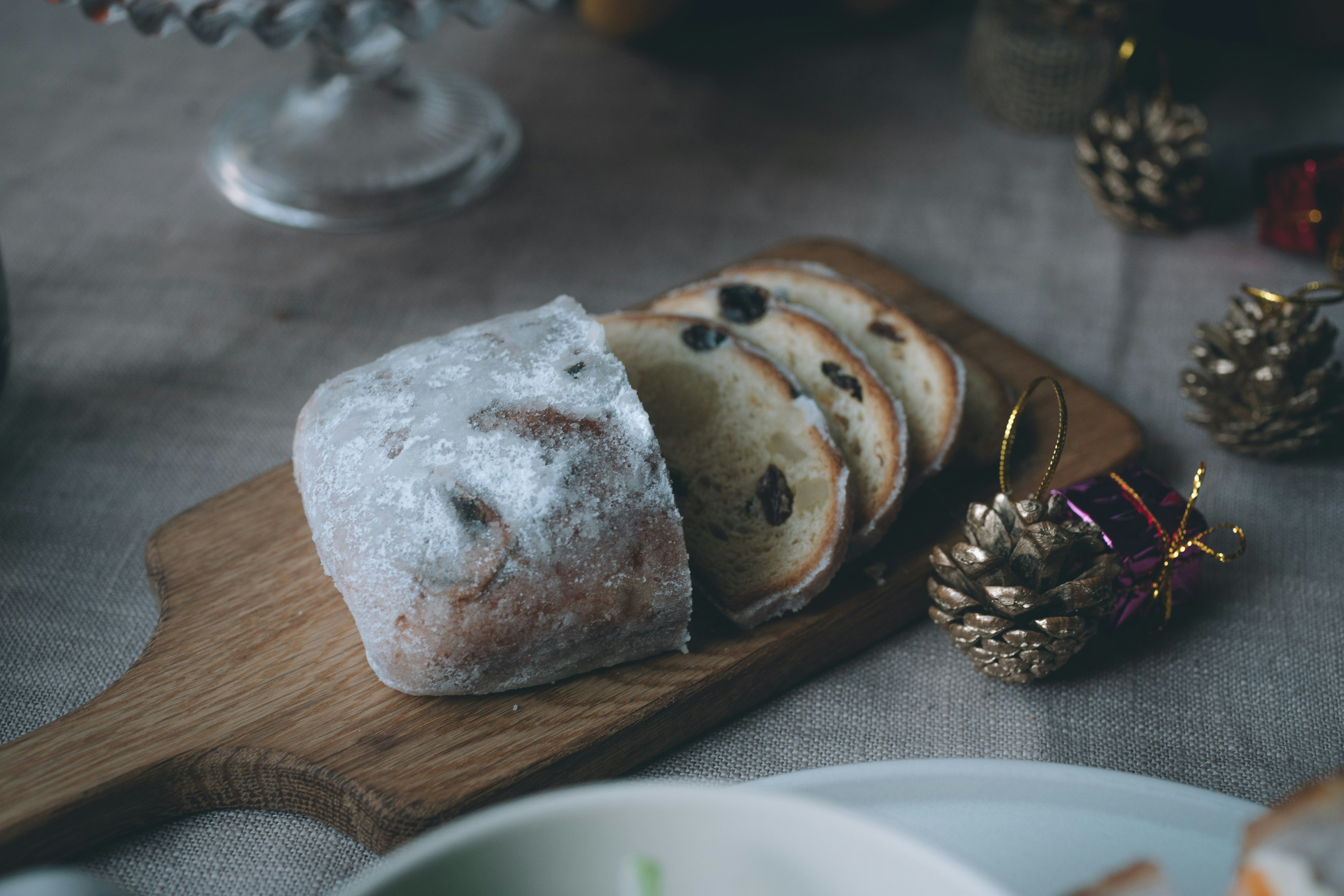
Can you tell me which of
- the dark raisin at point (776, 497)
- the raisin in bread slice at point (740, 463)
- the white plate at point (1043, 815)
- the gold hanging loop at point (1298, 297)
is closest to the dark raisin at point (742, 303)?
the raisin in bread slice at point (740, 463)

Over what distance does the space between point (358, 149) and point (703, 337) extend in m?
1.09

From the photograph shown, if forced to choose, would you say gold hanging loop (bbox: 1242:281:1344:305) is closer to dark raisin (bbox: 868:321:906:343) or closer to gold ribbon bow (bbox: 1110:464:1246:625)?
gold ribbon bow (bbox: 1110:464:1246:625)

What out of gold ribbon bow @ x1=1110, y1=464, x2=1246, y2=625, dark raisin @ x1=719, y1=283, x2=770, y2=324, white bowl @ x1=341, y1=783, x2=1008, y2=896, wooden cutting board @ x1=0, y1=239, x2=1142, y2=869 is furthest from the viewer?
dark raisin @ x1=719, y1=283, x2=770, y2=324

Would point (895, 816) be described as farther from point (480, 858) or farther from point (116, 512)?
point (116, 512)

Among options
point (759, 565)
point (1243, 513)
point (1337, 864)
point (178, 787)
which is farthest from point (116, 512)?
point (1243, 513)

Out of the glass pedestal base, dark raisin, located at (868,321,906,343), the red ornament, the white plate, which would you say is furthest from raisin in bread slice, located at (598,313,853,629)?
the red ornament

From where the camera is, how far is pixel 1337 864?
55 cm

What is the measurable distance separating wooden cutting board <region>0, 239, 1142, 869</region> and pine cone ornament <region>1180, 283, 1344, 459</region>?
518 mm

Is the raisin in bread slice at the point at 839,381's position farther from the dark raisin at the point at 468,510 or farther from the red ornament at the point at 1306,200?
the red ornament at the point at 1306,200

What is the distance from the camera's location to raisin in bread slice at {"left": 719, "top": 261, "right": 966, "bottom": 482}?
140cm

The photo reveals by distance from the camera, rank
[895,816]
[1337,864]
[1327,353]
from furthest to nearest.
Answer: [1327,353]
[895,816]
[1337,864]

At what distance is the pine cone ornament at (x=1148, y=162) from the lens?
74.5 inches

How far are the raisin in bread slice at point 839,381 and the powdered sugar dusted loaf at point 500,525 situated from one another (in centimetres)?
30

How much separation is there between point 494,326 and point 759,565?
470mm
